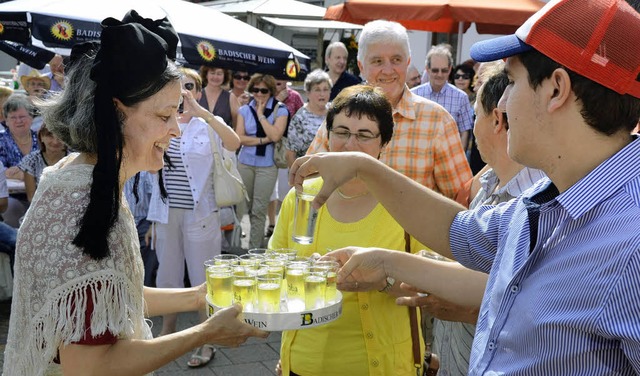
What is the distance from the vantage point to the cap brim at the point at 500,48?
1.62 metres

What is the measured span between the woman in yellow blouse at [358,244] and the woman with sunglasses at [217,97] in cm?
553

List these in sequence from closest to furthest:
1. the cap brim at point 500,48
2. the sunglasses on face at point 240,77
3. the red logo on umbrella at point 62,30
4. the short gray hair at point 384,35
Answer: the cap brim at point 500,48 < the short gray hair at point 384,35 < the red logo on umbrella at point 62,30 < the sunglasses on face at point 240,77

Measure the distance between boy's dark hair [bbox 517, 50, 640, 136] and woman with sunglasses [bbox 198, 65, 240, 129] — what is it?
7282mm

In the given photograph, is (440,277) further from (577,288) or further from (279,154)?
(279,154)

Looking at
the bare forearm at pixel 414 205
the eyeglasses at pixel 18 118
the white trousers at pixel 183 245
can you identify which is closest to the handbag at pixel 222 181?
the white trousers at pixel 183 245

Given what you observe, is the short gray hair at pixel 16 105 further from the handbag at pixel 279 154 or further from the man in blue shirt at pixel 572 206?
the man in blue shirt at pixel 572 206

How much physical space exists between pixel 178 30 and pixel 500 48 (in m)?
5.92

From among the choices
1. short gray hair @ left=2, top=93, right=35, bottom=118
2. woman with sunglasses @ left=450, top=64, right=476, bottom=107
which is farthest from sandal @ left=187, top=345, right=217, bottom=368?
woman with sunglasses @ left=450, top=64, right=476, bottom=107

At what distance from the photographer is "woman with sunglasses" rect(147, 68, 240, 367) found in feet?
18.5

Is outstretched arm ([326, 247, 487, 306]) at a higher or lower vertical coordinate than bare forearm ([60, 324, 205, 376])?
higher

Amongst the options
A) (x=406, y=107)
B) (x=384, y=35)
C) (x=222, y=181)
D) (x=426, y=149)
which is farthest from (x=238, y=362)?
(x=384, y=35)

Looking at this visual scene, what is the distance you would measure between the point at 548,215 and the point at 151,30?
4.87 feet

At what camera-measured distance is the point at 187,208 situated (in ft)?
18.6

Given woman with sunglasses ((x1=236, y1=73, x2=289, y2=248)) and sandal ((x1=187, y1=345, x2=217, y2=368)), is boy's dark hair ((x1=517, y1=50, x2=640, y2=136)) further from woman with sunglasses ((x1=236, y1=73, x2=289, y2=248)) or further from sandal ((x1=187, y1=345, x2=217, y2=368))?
woman with sunglasses ((x1=236, y1=73, x2=289, y2=248))
